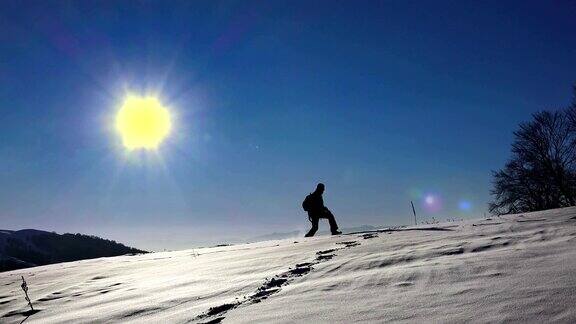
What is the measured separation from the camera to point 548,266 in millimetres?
2031

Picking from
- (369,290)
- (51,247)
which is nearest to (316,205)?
(369,290)

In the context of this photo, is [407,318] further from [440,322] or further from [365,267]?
[365,267]

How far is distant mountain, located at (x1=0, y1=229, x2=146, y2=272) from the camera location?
38.5m

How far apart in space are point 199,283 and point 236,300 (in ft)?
3.20

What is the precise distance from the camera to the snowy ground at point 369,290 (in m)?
1.56

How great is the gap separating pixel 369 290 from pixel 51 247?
4729cm

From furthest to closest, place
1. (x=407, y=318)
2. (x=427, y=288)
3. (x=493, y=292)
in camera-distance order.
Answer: (x=427, y=288)
(x=493, y=292)
(x=407, y=318)

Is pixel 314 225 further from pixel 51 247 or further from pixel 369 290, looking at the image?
pixel 51 247

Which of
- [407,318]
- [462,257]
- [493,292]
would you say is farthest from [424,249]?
[407,318]

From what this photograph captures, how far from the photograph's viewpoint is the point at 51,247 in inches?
1599

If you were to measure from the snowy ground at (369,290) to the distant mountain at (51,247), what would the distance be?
3825 centimetres

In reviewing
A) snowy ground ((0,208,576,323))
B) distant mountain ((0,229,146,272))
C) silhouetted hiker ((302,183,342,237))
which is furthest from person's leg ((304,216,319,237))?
distant mountain ((0,229,146,272))

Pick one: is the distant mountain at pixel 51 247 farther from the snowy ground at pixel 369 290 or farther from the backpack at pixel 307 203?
the snowy ground at pixel 369 290

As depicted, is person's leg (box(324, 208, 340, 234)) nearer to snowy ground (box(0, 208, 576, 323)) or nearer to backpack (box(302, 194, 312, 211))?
backpack (box(302, 194, 312, 211))
